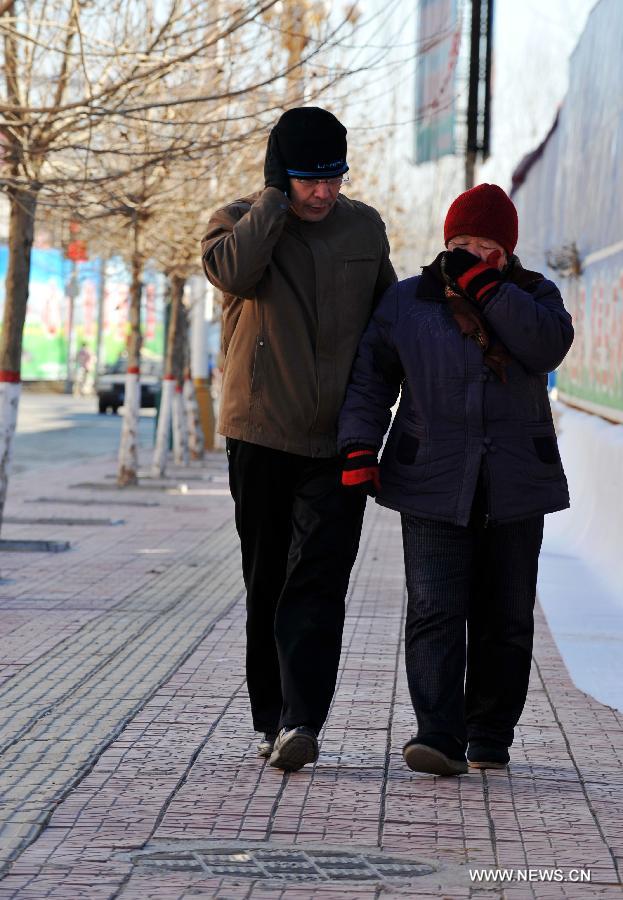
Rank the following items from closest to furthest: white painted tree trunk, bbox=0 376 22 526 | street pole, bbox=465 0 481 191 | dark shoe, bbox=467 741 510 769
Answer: dark shoe, bbox=467 741 510 769
white painted tree trunk, bbox=0 376 22 526
street pole, bbox=465 0 481 191

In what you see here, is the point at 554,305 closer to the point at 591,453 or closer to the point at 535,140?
the point at 591,453

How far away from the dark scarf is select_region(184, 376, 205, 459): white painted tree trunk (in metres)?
16.9

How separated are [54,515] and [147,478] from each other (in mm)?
4524

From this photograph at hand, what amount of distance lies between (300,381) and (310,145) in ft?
2.30

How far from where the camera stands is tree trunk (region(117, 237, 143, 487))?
57.5ft

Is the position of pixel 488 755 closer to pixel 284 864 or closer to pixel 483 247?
pixel 284 864

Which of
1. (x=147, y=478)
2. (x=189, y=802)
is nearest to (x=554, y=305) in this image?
(x=189, y=802)

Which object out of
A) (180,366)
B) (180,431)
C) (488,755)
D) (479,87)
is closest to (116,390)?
(479,87)

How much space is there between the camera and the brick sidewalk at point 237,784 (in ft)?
13.6

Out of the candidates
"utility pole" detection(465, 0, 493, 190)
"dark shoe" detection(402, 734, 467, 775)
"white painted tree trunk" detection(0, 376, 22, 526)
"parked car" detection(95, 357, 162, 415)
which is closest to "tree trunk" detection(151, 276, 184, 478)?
"utility pole" detection(465, 0, 493, 190)

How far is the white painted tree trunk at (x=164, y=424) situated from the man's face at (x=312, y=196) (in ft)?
46.6

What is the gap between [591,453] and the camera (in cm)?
1201

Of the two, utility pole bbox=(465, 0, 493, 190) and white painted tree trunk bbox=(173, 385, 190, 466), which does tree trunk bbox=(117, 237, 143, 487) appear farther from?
utility pole bbox=(465, 0, 493, 190)

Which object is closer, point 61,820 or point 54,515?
point 61,820
